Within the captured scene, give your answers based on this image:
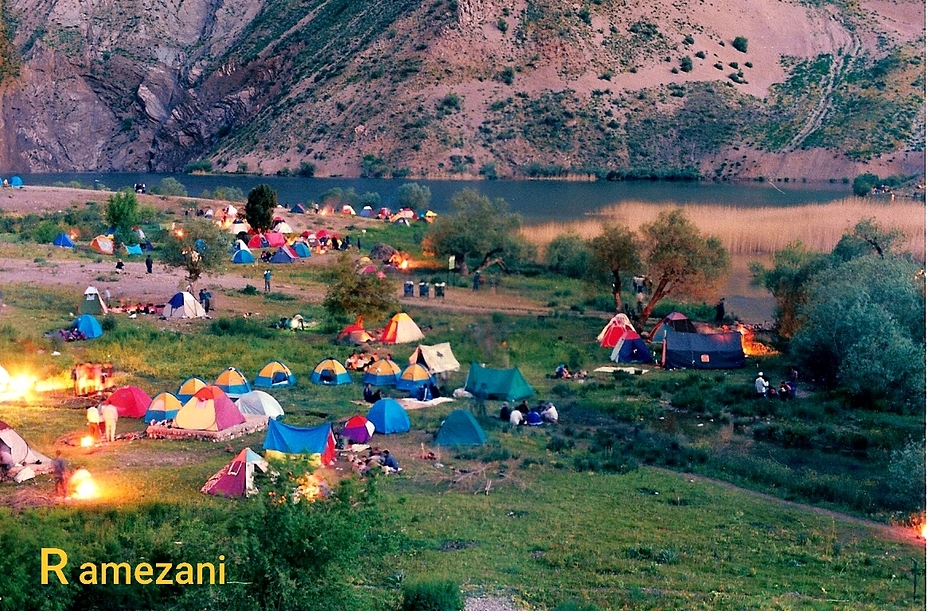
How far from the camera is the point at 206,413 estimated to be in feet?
72.8

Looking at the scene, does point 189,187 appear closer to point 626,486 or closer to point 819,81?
point 819,81

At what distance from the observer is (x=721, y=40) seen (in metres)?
124

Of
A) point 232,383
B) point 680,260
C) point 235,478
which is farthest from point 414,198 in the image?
point 235,478

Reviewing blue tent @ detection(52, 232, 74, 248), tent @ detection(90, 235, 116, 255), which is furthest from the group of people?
blue tent @ detection(52, 232, 74, 248)

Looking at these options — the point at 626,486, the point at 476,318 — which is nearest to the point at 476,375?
the point at 626,486

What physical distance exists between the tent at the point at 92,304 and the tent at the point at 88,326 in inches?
101

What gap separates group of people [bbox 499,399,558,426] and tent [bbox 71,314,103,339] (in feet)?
42.8

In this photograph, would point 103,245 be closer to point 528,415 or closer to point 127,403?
point 127,403

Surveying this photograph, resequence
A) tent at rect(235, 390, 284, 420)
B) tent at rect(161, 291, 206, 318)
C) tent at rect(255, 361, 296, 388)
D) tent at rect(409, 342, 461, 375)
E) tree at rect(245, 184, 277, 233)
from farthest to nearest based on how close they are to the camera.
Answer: tree at rect(245, 184, 277, 233), tent at rect(161, 291, 206, 318), tent at rect(409, 342, 461, 375), tent at rect(255, 361, 296, 388), tent at rect(235, 390, 284, 420)

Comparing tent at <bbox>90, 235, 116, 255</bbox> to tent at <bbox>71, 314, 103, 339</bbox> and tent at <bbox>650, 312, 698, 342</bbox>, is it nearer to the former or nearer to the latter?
tent at <bbox>71, 314, 103, 339</bbox>

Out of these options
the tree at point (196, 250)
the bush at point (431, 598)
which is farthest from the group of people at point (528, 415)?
the tree at point (196, 250)

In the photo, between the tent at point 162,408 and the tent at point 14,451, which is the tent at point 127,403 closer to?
the tent at point 162,408

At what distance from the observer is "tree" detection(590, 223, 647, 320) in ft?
122

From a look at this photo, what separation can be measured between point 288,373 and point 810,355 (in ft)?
42.4
